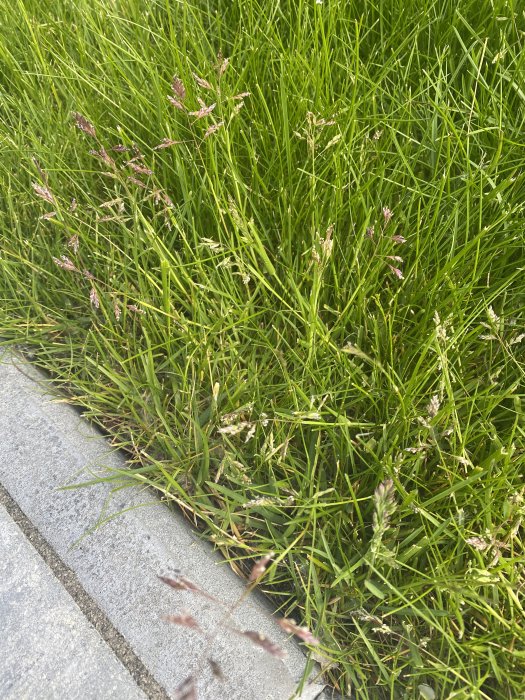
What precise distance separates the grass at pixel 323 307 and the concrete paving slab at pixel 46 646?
300 mm

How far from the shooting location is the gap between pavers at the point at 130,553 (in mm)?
1150

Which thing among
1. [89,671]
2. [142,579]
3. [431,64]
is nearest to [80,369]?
[142,579]

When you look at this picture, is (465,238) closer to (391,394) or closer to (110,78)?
(391,394)

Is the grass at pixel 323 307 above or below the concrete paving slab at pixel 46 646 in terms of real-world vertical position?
above

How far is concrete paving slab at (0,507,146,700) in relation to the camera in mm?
1130

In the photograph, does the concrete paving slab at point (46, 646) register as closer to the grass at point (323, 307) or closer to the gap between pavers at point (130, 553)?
the gap between pavers at point (130, 553)

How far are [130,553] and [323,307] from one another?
2.25 feet

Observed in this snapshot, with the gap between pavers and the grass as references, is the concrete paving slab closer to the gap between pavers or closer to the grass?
the gap between pavers

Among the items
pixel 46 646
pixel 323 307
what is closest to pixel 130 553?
pixel 46 646

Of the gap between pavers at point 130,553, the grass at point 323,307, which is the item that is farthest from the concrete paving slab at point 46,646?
the grass at point 323,307

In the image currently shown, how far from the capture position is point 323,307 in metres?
1.47

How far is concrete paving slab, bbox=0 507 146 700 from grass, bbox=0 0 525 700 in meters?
0.30

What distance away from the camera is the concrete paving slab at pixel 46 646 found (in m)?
1.13

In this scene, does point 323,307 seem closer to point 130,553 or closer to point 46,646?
point 130,553
